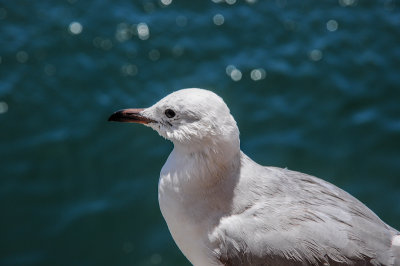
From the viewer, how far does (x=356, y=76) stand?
7062mm

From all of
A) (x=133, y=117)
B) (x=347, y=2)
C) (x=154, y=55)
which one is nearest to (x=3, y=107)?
(x=154, y=55)

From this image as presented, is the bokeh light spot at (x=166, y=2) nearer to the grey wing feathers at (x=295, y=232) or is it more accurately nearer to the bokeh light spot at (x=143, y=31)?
Result: the bokeh light spot at (x=143, y=31)

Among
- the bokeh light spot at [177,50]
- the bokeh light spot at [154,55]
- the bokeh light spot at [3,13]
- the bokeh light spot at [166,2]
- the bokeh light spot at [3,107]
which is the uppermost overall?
the bokeh light spot at [166,2]

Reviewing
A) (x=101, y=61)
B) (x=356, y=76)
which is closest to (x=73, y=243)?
(x=101, y=61)

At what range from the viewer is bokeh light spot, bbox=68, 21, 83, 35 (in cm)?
739

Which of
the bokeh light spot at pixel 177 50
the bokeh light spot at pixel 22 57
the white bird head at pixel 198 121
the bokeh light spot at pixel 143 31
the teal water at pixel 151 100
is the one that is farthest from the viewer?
the bokeh light spot at pixel 143 31

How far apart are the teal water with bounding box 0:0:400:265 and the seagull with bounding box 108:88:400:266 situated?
230 cm

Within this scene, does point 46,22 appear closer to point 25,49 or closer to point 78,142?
point 25,49

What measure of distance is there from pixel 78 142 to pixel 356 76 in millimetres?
3263

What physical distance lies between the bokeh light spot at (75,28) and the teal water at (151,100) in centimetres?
2

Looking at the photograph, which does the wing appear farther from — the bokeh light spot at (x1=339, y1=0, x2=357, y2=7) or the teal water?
the bokeh light spot at (x1=339, y1=0, x2=357, y2=7)

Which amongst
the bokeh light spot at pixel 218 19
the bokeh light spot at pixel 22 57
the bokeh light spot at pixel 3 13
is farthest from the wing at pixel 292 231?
the bokeh light spot at pixel 3 13

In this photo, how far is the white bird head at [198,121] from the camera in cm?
351

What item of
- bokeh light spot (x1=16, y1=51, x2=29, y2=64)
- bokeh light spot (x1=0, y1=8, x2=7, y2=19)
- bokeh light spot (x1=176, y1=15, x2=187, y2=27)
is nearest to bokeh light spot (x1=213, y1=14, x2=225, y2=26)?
bokeh light spot (x1=176, y1=15, x2=187, y2=27)
